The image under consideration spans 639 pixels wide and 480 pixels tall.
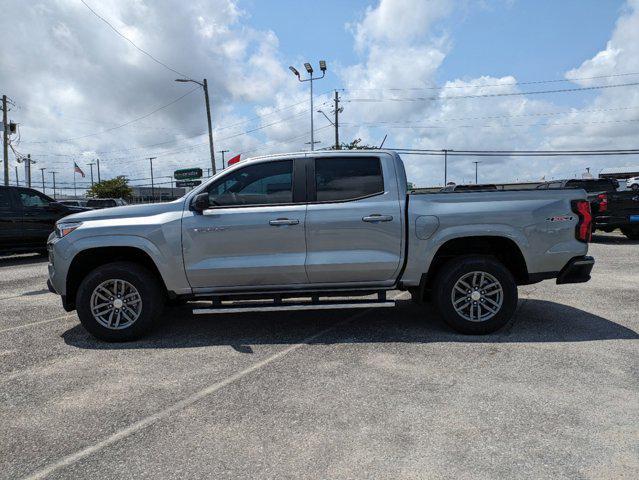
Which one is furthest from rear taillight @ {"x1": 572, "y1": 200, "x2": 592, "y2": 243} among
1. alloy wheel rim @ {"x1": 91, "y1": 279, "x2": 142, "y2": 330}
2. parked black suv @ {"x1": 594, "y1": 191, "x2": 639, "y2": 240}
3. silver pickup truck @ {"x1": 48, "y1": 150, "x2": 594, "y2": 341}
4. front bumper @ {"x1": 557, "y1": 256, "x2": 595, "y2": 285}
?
parked black suv @ {"x1": 594, "y1": 191, "x2": 639, "y2": 240}

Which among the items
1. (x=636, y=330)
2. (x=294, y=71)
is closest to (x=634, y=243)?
(x=636, y=330)

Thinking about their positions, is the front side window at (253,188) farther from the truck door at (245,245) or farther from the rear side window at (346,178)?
the rear side window at (346,178)

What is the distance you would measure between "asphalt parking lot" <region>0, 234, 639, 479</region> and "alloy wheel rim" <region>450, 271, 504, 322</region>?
0.26m

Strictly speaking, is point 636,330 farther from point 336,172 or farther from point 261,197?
point 261,197

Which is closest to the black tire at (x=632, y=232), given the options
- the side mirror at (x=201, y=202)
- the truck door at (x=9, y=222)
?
the side mirror at (x=201, y=202)

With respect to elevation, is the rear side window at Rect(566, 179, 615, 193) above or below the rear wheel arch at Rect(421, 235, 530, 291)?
above

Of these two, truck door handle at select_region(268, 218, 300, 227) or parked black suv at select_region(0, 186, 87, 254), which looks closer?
truck door handle at select_region(268, 218, 300, 227)

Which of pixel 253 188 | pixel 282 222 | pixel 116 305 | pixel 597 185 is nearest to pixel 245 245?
pixel 282 222

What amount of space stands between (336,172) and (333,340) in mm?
1762

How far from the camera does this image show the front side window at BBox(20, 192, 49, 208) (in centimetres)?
1207

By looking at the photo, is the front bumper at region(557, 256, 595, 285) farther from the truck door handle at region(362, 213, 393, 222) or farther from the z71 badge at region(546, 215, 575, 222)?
the truck door handle at region(362, 213, 393, 222)

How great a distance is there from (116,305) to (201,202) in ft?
4.60

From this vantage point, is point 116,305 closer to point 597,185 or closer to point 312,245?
point 312,245

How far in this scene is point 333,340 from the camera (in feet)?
16.2
